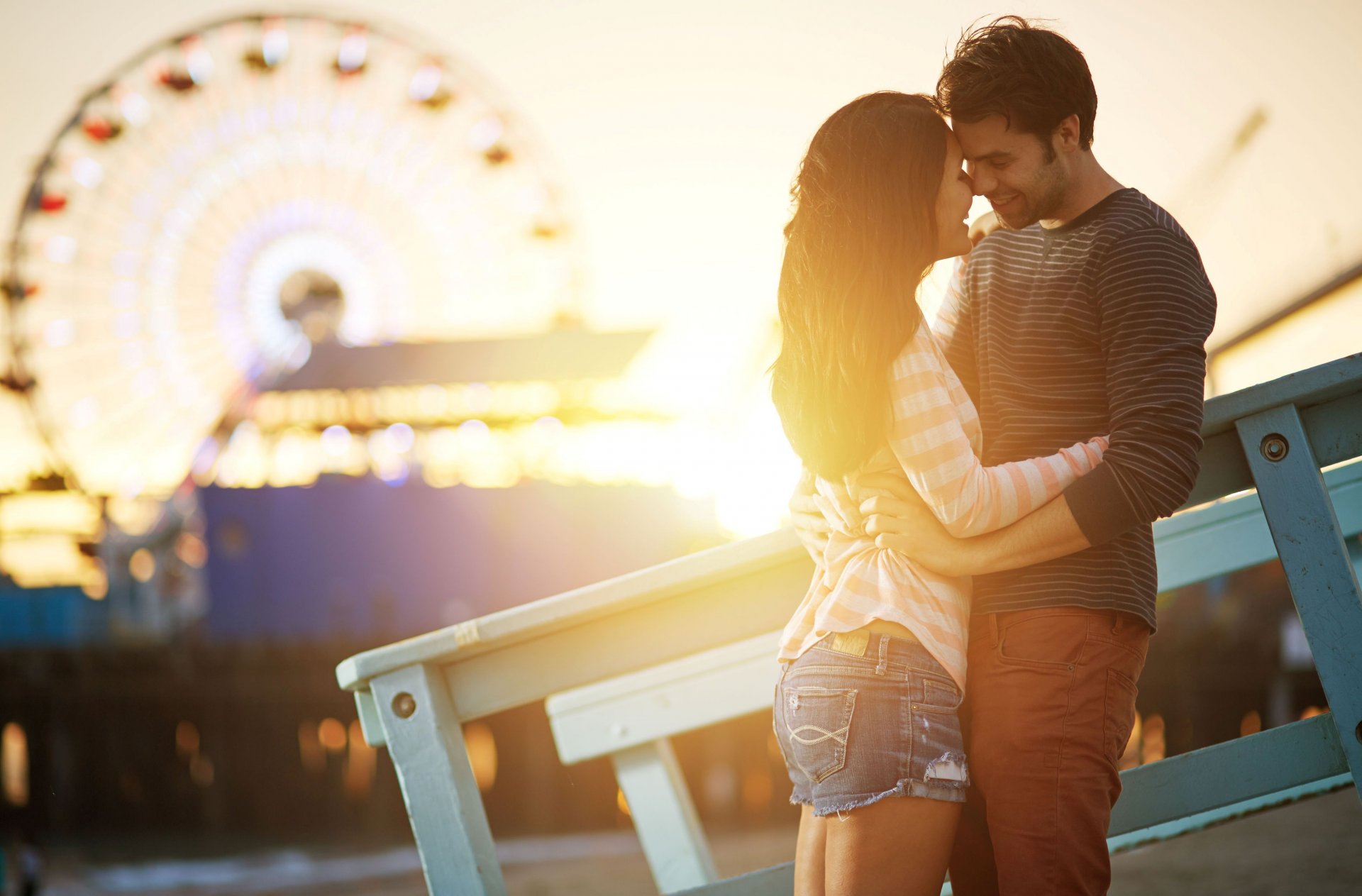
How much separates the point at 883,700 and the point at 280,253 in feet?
72.9

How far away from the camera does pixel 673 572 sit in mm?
1812

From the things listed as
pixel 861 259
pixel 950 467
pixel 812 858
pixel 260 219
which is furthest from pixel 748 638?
pixel 260 219

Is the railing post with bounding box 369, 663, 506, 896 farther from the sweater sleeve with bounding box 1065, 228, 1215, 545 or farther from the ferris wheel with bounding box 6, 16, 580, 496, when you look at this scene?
the ferris wheel with bounding box 6, 16, 580, 496

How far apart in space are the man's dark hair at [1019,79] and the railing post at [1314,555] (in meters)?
0.49

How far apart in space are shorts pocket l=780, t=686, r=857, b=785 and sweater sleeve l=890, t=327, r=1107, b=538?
265 mm

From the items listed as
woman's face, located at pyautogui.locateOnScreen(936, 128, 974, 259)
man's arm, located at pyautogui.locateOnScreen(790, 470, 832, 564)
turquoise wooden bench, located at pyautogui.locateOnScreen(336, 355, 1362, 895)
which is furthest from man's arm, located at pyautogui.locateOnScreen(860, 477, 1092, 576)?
woman's face, located at pyautogui.locateOnScreen(936, 128, 974, 259)

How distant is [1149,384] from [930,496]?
30cm

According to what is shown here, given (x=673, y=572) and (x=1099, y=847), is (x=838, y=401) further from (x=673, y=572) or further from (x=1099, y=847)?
(x=1099, y=847)

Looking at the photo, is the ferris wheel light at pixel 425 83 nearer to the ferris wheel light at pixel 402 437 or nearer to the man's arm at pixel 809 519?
the ferris wheel light at pixel 402 437

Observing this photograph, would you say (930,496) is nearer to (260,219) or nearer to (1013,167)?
(1013,167)

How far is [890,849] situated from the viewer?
1565 millimetres

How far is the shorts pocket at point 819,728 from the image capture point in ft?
5.22

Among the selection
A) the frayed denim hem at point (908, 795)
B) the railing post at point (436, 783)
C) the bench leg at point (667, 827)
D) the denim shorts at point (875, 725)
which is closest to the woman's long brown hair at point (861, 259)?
the denim shorts at point (875, 725)

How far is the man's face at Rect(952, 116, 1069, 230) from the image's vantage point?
1684 mm
